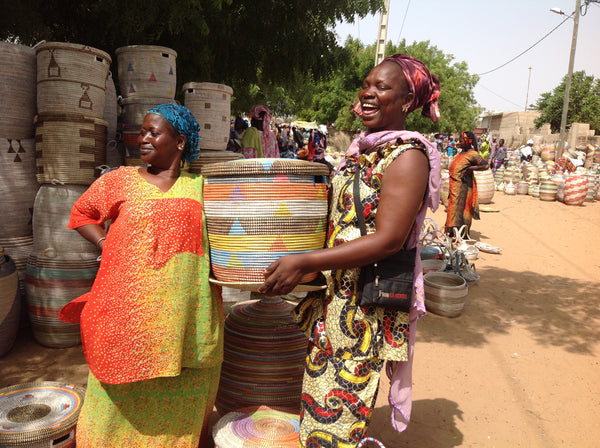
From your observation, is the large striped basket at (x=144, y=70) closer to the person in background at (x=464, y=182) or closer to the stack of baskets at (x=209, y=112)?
the stack of baskets at (x=209, y=112)

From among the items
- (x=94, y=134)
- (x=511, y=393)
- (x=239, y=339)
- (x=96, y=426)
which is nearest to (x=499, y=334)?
(x=511, y=393)

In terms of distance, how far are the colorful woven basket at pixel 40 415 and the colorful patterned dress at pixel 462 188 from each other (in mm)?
6379

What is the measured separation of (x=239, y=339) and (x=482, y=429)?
184cm

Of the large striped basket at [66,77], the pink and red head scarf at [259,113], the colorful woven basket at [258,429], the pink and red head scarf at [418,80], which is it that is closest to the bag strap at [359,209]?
the pink and red head scarf at [418,80]

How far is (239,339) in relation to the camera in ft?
7.52

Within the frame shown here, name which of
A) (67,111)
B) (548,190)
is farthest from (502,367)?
(548,190)

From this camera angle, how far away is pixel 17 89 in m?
3.49

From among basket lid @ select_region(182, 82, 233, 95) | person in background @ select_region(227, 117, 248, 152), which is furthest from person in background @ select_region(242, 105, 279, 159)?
basket lid @ select_region(182, 82, 233, 95)

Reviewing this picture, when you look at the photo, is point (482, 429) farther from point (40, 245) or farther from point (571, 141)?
point (571, 141)

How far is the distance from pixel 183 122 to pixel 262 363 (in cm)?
129

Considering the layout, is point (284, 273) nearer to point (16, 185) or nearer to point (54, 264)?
point (54, 264)

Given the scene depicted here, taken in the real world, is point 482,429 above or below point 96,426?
below

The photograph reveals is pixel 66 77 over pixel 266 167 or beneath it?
over

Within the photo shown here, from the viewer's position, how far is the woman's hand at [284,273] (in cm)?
130
